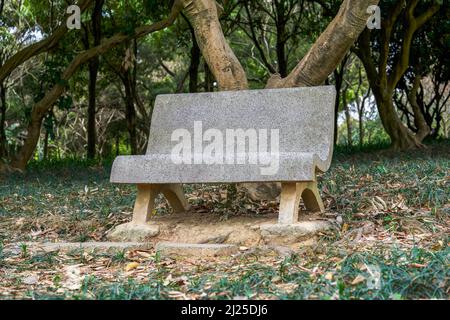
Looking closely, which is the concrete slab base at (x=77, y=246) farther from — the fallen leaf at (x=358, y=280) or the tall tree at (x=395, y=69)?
the tall tree at (x=395, y=69)

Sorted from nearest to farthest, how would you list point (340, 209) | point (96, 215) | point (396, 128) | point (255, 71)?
1. point (340, 209)
2. point (96, 215)
3. point (396, 128)
4. point (255, 71)

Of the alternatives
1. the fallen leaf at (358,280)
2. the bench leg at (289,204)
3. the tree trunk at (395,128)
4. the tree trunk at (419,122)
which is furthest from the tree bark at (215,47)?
the tree trunk at (419,122)

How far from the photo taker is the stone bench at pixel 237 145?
4.84 m

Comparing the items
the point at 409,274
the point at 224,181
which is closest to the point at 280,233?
the point at 224,181

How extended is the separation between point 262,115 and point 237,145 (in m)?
0.34

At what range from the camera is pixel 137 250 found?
4.96 meters

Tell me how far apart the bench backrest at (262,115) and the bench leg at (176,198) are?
0.34 m

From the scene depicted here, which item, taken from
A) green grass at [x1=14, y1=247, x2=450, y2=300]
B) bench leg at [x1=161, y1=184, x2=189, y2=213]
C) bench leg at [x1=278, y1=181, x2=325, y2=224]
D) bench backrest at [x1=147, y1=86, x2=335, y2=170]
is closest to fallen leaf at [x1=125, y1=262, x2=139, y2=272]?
green grass at [x1=14, y1=247, x2=450, y2=300]

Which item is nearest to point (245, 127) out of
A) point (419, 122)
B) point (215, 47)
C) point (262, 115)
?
point (262, 115)

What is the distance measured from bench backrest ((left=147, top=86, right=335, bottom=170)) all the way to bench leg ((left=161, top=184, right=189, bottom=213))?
1.12 feet

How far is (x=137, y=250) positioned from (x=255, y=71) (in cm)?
1840
